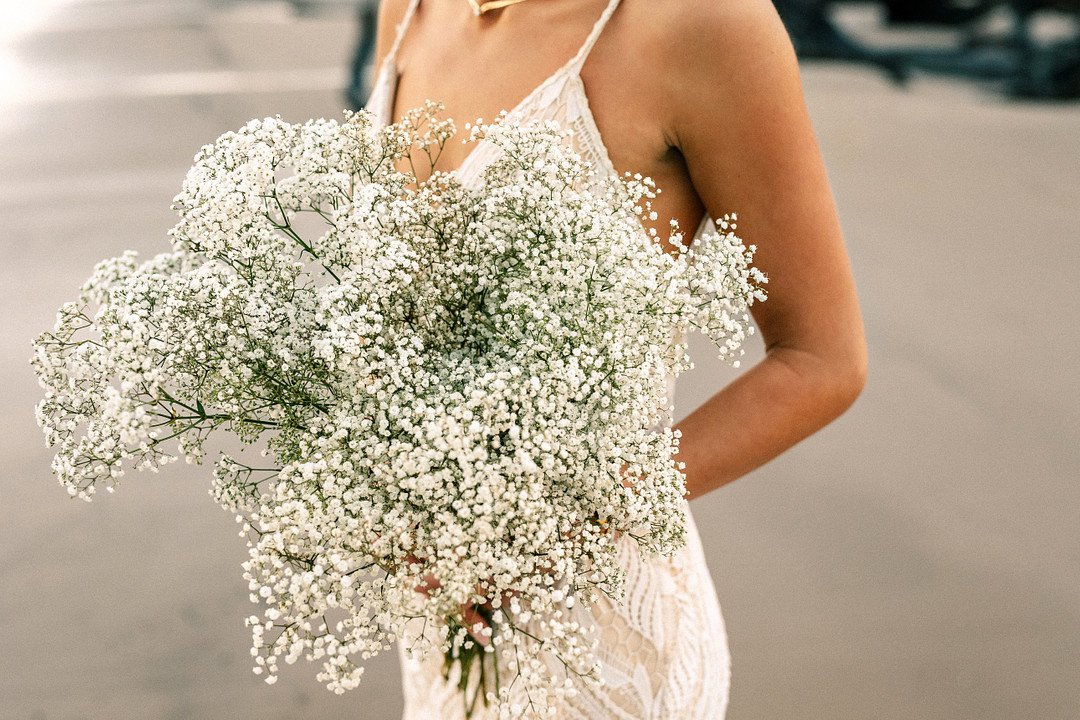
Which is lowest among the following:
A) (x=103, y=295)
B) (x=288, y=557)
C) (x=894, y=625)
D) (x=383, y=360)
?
(x=894, y=625)

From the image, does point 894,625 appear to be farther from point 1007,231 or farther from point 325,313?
point 1007,231

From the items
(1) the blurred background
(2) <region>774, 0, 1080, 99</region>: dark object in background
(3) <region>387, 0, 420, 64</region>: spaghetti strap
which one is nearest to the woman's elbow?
(3) <region>387, 0, 420, 64</region>: spaghetti strap

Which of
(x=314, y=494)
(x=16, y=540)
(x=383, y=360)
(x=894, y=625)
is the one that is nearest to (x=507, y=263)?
(x=383, y=360)

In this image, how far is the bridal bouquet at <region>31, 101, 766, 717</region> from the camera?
0.85 m

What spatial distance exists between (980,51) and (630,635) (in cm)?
1183

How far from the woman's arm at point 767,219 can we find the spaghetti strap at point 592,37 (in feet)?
0.36

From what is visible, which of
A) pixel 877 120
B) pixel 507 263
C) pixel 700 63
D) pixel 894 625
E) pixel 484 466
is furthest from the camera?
pixel 877 120

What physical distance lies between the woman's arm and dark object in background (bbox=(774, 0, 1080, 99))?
9.85 meters

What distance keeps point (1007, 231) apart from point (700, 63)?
6.06 metres

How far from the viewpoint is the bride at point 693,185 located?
119 centimetres

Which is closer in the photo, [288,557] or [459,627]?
[288,557]

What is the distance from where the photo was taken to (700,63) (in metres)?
1.19

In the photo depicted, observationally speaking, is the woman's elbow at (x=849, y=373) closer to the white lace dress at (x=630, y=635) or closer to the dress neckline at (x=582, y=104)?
the white lace dress at (x=630, y=635)

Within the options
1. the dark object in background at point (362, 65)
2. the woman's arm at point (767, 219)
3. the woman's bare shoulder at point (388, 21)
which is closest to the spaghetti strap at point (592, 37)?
the woman's arm at point (767, 219)
